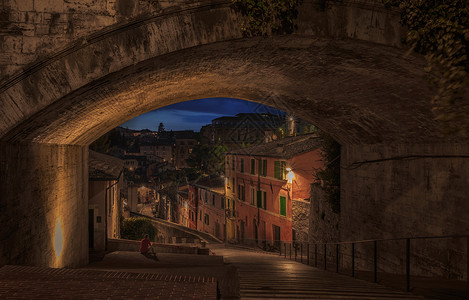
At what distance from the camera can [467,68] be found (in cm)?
442

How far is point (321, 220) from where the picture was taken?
14.0 metres

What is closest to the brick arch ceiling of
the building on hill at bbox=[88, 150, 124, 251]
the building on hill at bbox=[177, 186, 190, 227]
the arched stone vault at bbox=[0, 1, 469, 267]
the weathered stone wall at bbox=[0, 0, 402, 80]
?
the arched stone vault at bbox=[0, 1, 469, 267]

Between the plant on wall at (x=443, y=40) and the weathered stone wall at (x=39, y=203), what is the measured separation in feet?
19.0

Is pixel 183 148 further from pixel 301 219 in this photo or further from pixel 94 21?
pixel 94 21

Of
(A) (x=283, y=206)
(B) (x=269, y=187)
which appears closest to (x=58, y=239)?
(A) (x=283, y=206)

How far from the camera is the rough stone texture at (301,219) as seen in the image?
59.3 ft

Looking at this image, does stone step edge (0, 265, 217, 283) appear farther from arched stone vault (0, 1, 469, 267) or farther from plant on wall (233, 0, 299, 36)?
plant on wall (233, 0, 299, 36)

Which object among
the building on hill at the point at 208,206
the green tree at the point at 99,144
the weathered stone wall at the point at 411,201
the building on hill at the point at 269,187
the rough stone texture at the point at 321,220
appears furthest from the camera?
the building on hill at the point at 208,206

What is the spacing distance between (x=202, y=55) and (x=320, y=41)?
173cm

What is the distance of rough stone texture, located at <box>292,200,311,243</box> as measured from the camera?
18064mm

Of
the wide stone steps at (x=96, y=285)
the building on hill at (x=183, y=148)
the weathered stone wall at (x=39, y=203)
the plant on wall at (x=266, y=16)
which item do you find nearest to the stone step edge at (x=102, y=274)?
the wide stone steps at (x=96, y=285)

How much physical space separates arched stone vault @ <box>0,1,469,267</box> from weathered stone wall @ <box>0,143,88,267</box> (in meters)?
0.03

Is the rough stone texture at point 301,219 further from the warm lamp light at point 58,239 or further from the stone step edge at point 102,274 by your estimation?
the stone step edge at point 102,274

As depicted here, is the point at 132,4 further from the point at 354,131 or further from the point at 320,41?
the point at 354,131
